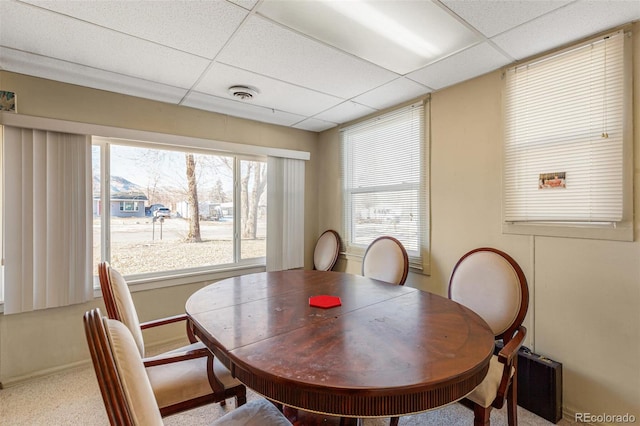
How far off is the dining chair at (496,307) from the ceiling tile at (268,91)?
1.95 m

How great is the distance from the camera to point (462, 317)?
4.93 ft

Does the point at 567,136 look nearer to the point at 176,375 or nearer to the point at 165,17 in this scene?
the point at 165,17

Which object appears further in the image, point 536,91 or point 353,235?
point 353,235

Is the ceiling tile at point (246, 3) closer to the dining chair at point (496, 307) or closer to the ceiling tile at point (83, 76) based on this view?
the ceiling tile at point (83, 76)

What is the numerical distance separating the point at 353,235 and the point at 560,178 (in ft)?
6.98

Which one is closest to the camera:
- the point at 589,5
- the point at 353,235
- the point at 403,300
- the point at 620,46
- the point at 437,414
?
the point at 589,5

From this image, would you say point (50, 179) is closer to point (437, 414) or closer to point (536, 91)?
point (437, 414)

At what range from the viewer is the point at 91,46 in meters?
1.87

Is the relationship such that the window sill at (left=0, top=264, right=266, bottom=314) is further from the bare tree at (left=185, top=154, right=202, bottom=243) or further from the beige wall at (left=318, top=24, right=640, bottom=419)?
the beige wall at (left=318, top=24, right=640, bottom=419)

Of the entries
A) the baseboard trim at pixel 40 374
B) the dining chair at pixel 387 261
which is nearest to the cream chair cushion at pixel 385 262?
the dining chair at pixel 387 261

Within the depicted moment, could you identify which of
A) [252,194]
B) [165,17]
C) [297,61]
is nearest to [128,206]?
[252,194]

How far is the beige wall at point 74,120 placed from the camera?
2.25 metres

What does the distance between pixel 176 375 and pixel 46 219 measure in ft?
6.10

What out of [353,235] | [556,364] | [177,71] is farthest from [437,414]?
[177,71]
